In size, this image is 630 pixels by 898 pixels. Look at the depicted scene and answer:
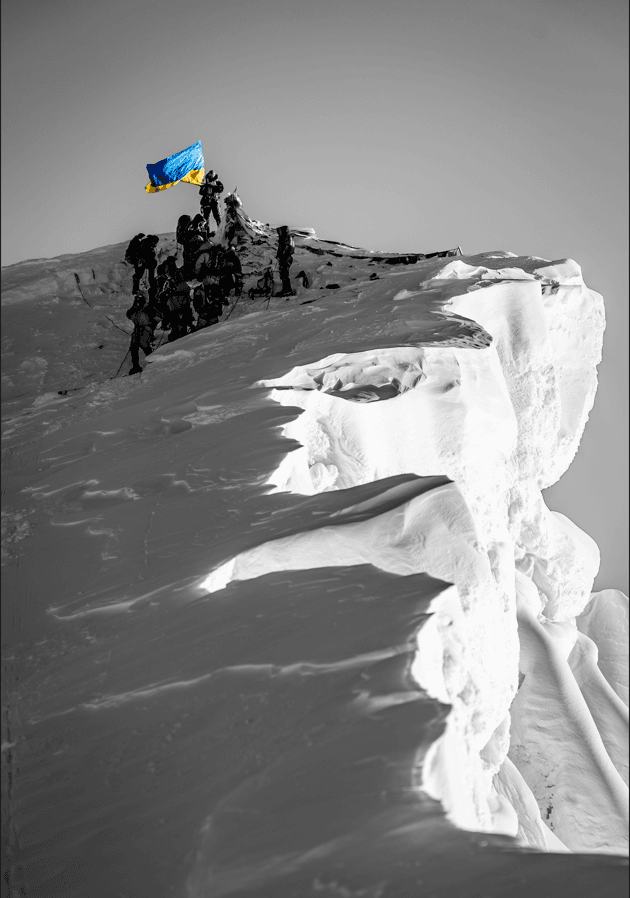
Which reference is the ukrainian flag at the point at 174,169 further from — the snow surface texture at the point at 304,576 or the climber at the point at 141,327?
the climber at the point at 141,327

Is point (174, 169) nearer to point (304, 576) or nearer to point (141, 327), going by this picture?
point (141, 327)

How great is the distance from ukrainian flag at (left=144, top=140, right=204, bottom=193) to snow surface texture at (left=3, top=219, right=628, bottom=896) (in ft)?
10.4

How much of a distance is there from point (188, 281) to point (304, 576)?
21.6ft

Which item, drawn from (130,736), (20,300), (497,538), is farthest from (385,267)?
(130,736)

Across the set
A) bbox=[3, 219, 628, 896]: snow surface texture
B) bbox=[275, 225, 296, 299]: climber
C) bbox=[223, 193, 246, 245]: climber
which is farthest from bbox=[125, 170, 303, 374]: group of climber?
bbox=[223, 193, 246, 245]: climber

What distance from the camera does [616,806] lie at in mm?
7449

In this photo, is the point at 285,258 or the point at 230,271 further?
the point at 285,258

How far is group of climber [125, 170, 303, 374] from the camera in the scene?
24.7 feet

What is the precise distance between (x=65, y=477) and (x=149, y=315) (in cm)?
373

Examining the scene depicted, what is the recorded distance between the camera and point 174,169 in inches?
401

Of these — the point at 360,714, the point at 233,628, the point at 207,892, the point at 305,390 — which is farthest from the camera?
the point at 305,390

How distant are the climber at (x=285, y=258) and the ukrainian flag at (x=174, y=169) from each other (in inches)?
101

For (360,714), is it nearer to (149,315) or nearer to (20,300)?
(149,315)

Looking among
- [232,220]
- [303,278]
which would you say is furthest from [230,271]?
[232,220]
